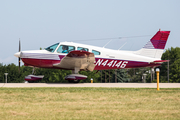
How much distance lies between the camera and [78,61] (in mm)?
15758

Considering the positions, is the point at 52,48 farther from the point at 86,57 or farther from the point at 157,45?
the point at 157,45

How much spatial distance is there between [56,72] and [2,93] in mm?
48093

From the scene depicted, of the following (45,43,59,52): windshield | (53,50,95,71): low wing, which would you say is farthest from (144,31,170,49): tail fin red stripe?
(45,43,59,52): windshield

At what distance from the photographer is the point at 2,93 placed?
1086 cm

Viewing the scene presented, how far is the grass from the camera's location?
7109mm

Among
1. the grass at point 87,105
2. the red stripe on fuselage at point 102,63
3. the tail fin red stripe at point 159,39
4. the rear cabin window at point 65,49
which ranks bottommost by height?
the grass at point 87,105

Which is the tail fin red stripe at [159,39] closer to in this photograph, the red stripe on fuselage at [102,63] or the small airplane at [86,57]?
the small airplane at [86,57]

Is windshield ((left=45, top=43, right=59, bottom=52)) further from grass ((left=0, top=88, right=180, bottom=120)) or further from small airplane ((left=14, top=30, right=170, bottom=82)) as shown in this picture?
grass ((left=0, top=88, right=180, bottom=120))

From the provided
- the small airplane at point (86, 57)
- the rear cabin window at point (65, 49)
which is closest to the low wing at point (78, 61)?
the small airplane at point (86, 57)

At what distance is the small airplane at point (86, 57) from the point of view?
51.7 ft

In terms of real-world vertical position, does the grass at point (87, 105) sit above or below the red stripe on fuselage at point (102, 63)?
below

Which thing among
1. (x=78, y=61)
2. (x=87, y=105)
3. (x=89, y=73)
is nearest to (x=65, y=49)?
(x=78, y=61)

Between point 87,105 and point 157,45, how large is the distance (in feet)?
34.7

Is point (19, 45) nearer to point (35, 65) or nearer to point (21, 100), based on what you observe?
point (35, 65)
